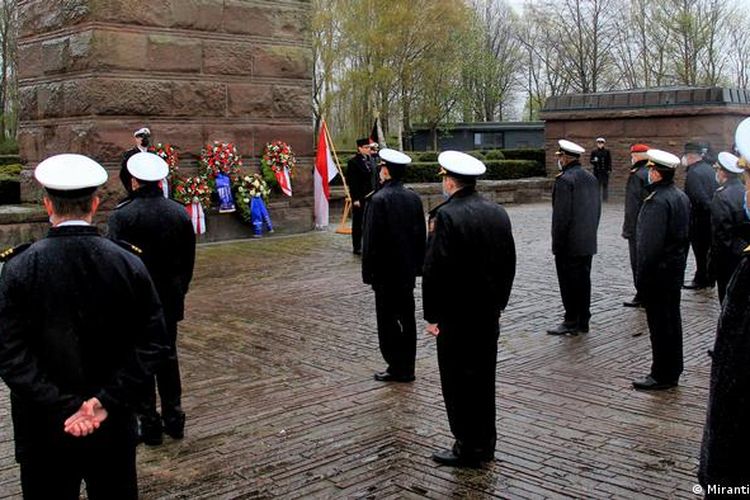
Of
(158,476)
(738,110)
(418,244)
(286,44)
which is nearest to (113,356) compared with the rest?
(158,476)

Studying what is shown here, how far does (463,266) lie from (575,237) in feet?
12.7

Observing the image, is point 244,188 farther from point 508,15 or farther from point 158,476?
point 508,15

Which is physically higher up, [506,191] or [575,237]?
[575,237]

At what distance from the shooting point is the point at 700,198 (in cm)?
1094

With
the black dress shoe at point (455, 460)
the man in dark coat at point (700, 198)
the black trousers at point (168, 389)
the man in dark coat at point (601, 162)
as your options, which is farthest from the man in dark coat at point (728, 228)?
the man in dark coat at point (601, 162)

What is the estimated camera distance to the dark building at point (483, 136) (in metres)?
52.4

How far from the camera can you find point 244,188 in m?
15.2

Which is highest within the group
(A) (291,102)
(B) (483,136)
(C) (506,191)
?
(A) (291,102)

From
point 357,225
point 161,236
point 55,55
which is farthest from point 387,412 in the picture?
point 55,55

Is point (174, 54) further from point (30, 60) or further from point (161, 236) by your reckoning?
point (161, 236)

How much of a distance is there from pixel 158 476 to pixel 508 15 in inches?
2661

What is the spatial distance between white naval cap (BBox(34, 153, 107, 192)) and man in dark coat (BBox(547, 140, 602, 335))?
237 inches

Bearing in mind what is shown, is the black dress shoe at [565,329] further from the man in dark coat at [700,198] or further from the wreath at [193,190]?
the wreath at [193,190]

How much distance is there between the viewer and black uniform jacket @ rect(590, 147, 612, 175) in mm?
23766
